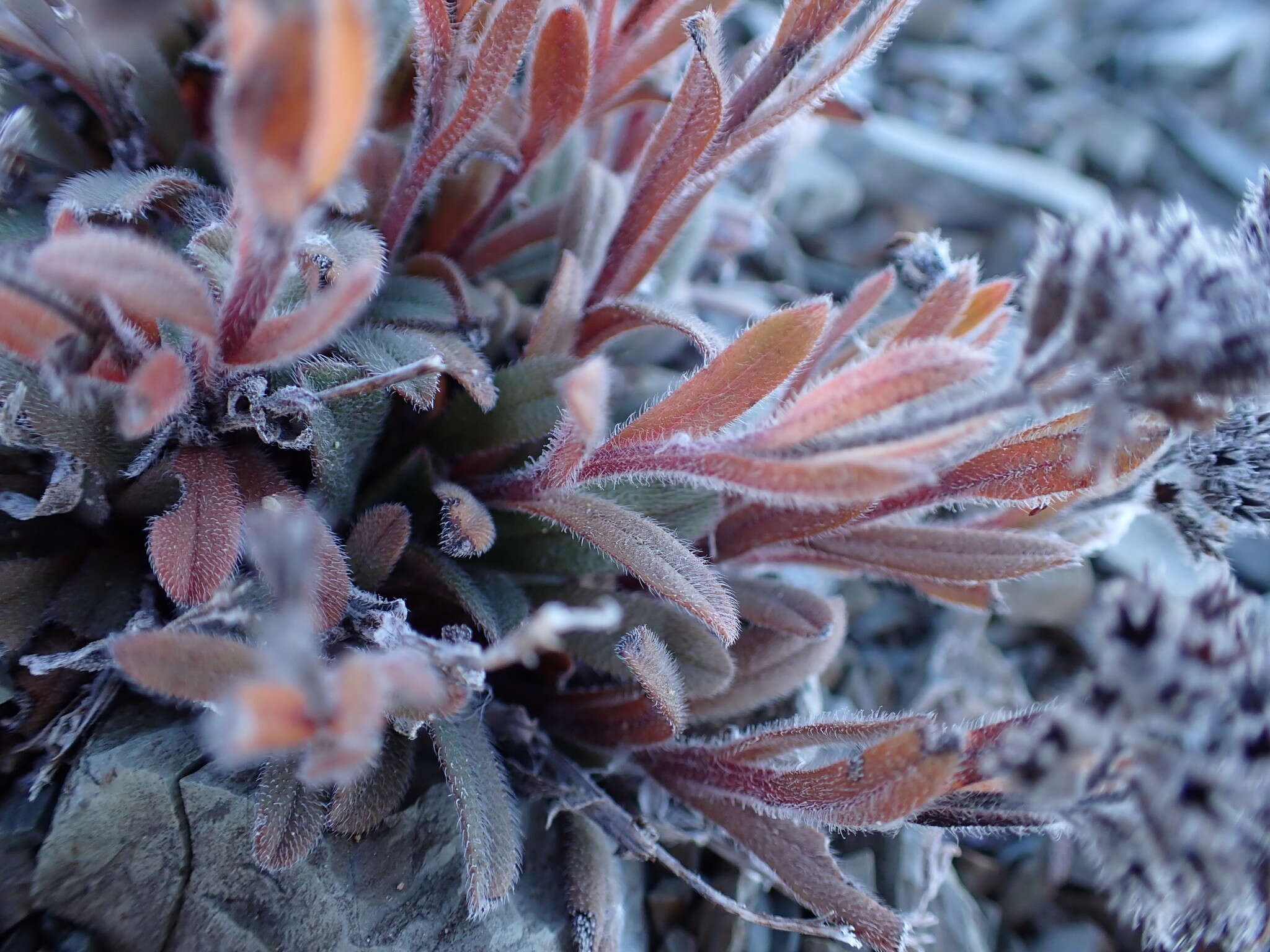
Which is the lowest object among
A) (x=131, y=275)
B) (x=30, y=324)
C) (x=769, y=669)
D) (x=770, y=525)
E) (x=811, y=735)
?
(x=769, y=669)

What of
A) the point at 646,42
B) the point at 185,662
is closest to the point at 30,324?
the point at 185,662

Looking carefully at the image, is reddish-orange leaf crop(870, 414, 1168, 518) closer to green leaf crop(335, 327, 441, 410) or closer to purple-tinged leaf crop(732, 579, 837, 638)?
purple-tinged leaf crop(732, 579, 837, 638)

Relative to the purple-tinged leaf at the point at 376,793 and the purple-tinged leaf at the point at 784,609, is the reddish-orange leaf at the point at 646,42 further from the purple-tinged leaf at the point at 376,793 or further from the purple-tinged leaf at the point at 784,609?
the purple-tinged leaf at the point at 376,793

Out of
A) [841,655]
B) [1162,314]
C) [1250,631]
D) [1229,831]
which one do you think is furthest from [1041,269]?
[841,655]

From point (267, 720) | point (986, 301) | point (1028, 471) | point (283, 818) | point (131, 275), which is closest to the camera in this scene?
point (267, 720)

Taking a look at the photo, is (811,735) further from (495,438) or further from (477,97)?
(477,97)

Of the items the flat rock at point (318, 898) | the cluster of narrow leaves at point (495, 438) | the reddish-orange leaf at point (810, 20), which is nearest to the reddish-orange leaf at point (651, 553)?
the cluster of narrow leaves at point (495, 438)

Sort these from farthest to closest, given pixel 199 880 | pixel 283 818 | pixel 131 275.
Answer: pixel 199 880 < pixel 283 818 < pixel 131 275

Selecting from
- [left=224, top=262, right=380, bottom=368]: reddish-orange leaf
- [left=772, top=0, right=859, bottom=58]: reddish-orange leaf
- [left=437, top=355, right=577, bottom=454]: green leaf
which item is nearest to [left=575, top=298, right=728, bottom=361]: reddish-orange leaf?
[left=437, top=355, right=577, bottom=454]: green leaf
